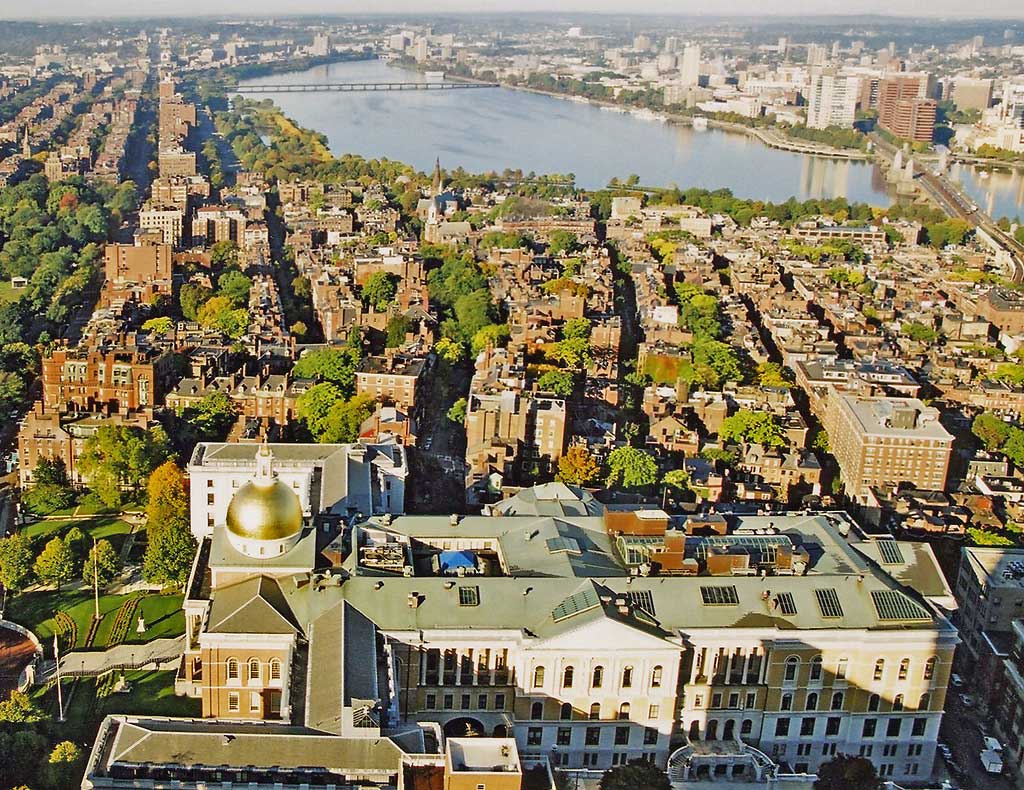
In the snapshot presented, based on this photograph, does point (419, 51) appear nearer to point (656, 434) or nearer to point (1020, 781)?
point (656, 434)

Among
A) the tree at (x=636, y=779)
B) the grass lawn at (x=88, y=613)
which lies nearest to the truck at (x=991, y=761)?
the tree at (x=636, y=779)

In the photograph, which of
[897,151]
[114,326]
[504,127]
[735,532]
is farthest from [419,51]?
[735,532]

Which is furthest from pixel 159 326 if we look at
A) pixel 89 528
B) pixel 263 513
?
pixel 263 513

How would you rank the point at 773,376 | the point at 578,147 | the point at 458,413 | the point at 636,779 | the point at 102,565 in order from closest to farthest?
the point at 636,779 < the point at 102,565 < the point at 458,413 < the point at 773,376 < the point at 578,147

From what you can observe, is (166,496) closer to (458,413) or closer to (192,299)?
(458,413)

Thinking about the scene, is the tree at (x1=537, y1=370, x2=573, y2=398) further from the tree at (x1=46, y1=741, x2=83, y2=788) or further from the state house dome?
the tree at (x1=46, y1=741, x2=83, y2=788)
